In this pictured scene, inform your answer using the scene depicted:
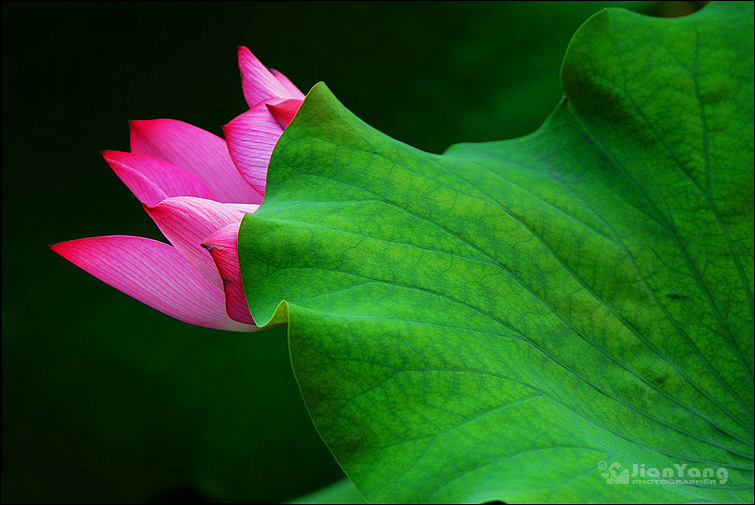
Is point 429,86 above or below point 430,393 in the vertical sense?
above

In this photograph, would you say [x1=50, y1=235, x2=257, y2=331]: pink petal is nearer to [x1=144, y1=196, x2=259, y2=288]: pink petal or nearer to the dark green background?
[x1=144, y1=196, x2=259, y2=288]: pink petal

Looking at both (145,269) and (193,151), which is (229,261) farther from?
(193,151)

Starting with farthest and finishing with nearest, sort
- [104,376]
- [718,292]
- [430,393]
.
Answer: [104,376]
[718,292]
[430,393]

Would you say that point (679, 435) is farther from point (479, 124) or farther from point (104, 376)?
point (104, 376)

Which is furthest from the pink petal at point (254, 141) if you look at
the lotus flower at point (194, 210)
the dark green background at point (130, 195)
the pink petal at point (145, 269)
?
the dark green background at point (130, 195)

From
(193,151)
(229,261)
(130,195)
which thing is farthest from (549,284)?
(130,195)

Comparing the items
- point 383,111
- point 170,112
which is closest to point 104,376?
point 170,112

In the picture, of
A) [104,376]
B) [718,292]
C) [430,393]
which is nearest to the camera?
[430,393]

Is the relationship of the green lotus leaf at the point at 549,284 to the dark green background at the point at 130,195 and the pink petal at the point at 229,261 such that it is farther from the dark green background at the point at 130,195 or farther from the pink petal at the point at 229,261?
the dark green background at the point at 130,195
